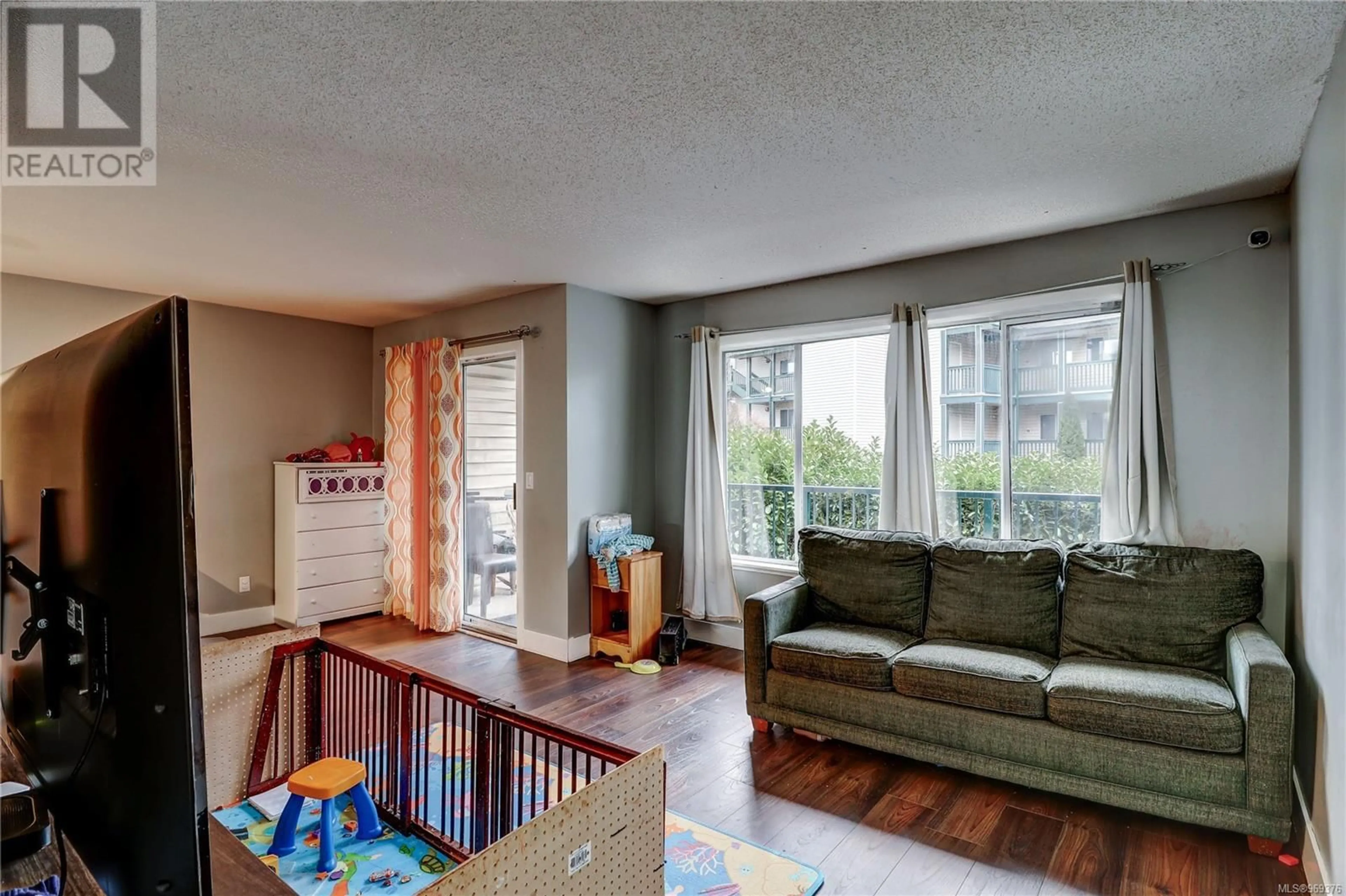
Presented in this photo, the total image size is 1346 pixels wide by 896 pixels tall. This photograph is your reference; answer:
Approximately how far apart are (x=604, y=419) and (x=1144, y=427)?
3125 millimetres

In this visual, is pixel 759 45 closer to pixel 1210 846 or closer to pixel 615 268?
pixel 615 268

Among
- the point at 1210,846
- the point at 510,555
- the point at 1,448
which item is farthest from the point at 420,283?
the point at 1210,846

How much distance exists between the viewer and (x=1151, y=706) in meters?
2.39

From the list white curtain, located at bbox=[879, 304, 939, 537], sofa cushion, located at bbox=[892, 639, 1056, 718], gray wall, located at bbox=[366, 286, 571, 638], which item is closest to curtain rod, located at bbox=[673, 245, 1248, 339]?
white curtain, located at bbox=[879, 304, 939, 537]

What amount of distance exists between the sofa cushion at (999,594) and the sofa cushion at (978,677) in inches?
3.8

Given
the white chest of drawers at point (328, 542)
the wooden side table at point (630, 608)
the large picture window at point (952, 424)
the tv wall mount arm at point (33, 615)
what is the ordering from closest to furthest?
1. the tv wall mount arm at point (33, 615)
2. the large picture window at point (952, 424)
3. the wooden side table at point (630, 608)
4. the white chest of drawers at point (328, 542)

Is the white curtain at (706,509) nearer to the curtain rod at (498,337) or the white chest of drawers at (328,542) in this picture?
the curtain rod at (498,337)

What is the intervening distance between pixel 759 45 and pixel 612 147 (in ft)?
2.53

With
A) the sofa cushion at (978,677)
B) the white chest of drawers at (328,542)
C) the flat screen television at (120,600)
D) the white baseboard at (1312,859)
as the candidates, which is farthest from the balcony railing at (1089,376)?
the white chest of drawers at (328,542)

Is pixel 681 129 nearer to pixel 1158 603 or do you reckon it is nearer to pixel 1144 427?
pixel 1144 427

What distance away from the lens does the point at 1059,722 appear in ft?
8.38

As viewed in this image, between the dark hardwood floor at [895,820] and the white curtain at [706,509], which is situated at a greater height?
the white curtain at [706,509]

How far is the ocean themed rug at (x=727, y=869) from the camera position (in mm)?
2121

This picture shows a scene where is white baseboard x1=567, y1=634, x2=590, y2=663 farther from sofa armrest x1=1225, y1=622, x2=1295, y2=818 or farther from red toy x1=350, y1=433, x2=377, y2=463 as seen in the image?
sofa armrest x1=1225, y1=622, x2=1295, y2=818
